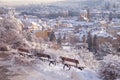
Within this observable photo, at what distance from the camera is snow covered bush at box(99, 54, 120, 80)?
6004 millimetres

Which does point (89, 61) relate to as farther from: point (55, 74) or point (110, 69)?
point (110, 69)

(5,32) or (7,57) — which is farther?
(5,32)

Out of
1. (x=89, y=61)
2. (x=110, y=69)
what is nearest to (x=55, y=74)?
(x=110, y=69)

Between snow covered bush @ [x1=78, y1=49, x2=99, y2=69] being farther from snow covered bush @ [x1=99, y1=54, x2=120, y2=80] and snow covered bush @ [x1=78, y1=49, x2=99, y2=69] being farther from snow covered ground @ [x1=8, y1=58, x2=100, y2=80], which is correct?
snow covered bush @ [x1=99, y1=54, x2=120, y2=80]

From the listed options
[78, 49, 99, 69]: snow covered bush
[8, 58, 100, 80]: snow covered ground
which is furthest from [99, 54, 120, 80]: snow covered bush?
[78, 49, 99, 69]: snow covered bush

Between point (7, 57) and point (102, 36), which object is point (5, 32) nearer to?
point (7, 57)

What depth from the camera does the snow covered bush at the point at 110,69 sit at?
6.00 m

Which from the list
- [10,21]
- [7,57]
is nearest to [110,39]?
[10,21]

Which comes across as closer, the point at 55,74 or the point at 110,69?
the point at 110,69

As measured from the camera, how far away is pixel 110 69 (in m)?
6.03

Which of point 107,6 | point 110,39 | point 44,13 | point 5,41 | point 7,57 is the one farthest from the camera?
point 107,6

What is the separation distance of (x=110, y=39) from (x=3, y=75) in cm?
2731

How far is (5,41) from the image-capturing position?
9719mm

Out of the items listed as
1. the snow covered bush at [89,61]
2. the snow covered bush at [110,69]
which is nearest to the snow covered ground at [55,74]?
the snow covered bush at [110,69]
